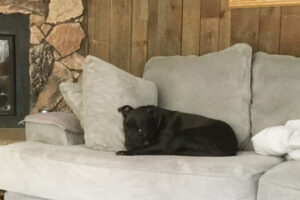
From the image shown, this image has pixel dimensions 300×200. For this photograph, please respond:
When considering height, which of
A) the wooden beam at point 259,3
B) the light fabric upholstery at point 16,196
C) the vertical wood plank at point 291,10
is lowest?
the light fabric upholstery at point 16,196

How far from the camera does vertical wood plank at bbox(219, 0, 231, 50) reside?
300 centimetres

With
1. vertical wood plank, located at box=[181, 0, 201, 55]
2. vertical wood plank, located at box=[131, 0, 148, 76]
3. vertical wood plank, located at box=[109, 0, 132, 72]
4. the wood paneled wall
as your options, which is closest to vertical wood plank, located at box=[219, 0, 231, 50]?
the wood paneled wall

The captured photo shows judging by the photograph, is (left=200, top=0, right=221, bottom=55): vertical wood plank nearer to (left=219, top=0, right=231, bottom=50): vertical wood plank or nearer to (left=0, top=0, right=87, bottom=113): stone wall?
(left=219, top=0, right=231, bottom=50): vertical wood plank

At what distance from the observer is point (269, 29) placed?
2.87 meters

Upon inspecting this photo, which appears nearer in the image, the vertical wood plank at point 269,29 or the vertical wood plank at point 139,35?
the vertical wood plank at point 269,29

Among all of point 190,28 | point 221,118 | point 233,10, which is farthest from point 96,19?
point 221,118

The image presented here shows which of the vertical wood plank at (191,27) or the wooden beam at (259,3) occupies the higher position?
the wooden beam at (259,3)

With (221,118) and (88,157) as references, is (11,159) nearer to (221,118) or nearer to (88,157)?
(88,157)

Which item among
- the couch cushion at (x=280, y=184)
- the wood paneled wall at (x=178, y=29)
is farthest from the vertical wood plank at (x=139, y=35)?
the couch cushion at (x=280, y=184)

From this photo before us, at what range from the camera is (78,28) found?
3.53 metres

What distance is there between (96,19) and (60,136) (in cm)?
128

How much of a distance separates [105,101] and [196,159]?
686 millimetres

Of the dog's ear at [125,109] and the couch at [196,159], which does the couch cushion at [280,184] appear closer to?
the couch at [196,159]

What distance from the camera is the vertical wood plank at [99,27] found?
3.47 m
